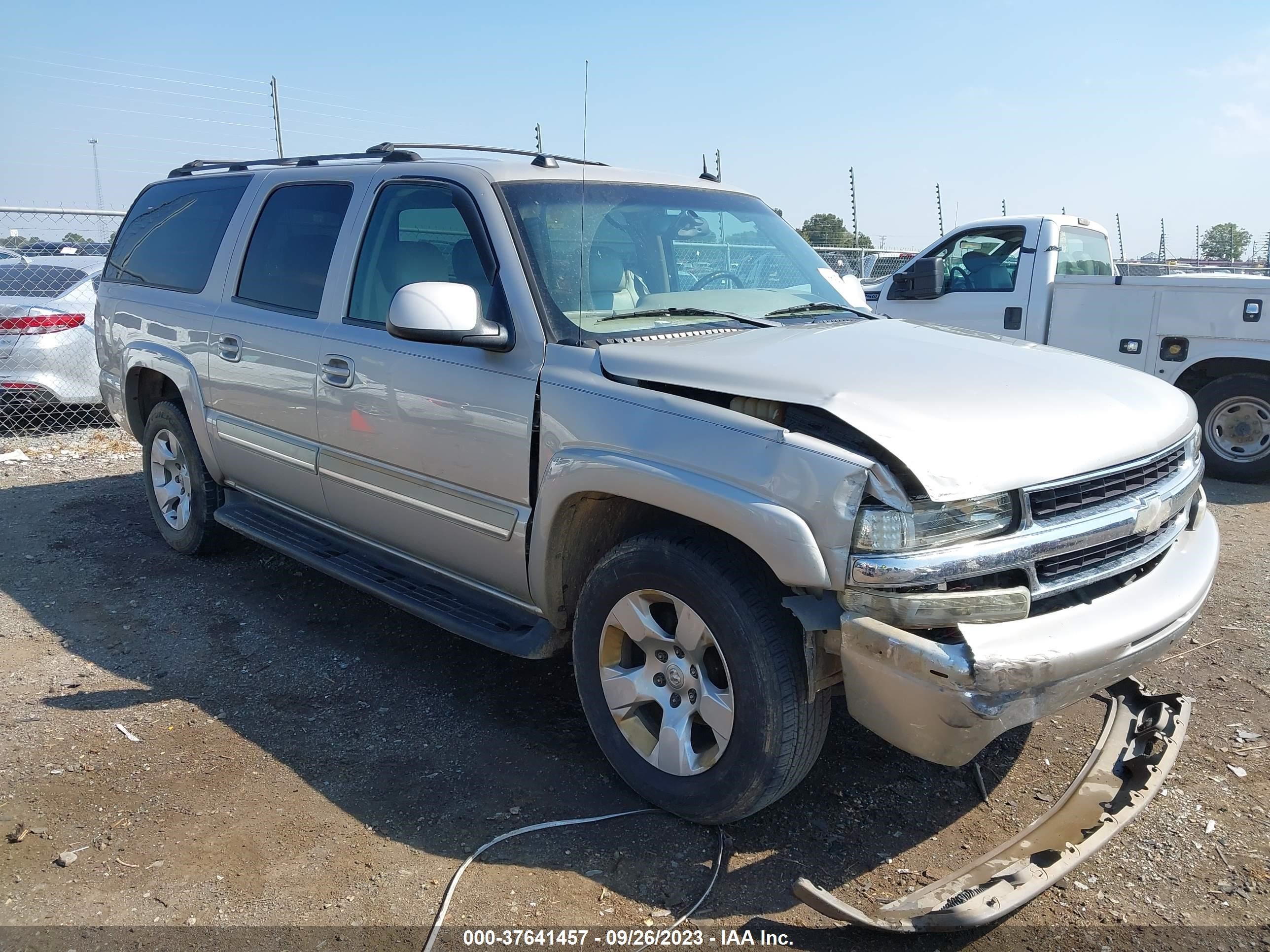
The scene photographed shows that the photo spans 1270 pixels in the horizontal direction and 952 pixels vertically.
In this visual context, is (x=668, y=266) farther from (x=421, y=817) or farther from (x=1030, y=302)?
(x=1030, y=302)

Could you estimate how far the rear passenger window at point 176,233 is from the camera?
501 cm

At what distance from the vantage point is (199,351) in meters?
4.93

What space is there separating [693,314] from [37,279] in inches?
306

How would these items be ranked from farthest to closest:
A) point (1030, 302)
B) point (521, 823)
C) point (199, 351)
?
1. point (1030, 302)
2. point (199, 351)
3. point (521, 823)

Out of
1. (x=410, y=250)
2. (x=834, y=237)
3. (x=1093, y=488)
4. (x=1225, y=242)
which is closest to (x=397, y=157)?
(x=410, y=250)

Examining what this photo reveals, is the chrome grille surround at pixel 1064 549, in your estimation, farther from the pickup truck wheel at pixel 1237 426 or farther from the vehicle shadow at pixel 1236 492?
the pickup truck wheel at pixel 1237 426

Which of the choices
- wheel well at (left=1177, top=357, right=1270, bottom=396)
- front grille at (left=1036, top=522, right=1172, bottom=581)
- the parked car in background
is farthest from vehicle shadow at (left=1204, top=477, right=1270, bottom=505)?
the parked car in background

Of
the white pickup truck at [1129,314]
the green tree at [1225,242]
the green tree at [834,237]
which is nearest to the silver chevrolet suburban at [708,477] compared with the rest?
the white pickup truck at [1129,314]

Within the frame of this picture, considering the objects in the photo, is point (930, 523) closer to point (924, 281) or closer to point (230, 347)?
point (924, 281)

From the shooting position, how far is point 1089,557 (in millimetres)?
2717

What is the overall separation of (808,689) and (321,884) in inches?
58.3

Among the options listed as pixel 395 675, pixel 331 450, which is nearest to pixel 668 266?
pixel 331 450

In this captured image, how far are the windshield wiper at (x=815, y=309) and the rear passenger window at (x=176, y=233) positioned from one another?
2.88 meters

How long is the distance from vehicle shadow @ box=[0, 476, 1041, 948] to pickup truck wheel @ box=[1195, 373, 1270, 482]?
498cm
